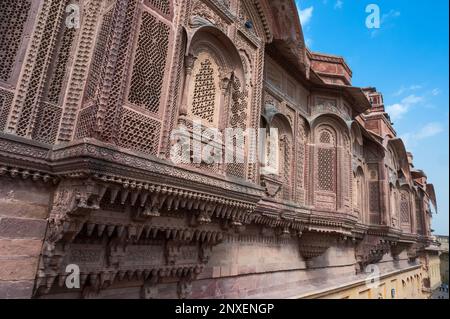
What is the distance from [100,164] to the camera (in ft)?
9.84

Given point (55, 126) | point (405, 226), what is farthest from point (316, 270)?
point (405, 226)

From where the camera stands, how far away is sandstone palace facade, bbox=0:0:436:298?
3188 mm

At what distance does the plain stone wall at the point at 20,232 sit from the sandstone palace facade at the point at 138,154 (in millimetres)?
11

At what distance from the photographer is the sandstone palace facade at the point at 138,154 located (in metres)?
3.19

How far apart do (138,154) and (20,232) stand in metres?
1.35

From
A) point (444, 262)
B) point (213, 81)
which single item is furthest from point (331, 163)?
point (444, 262)

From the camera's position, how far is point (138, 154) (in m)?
3.38

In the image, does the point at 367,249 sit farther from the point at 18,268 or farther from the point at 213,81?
the point at 18,268

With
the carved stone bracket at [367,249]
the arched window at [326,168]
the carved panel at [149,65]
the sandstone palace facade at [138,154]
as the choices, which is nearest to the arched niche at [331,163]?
the arched window at [326,168]

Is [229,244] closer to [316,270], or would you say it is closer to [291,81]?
[316,270]

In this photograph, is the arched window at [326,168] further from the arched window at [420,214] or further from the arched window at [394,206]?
the arched window at [420,214]

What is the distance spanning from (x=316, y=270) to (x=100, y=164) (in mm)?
7035

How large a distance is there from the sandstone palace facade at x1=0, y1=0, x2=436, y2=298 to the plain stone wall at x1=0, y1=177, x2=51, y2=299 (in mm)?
11
